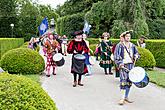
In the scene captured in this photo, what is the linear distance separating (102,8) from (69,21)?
16205 mm

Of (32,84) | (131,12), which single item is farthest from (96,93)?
(131,12)

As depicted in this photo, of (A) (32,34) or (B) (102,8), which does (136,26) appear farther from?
(A) (32,34)

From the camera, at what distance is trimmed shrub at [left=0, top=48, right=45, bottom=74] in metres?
12.6

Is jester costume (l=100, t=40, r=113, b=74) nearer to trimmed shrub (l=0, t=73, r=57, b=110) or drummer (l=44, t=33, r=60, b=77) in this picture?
drummer (l=44, t=33, r=60, b=77)

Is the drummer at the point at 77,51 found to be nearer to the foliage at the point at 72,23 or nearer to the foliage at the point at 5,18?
the foliage at the point at 72,23

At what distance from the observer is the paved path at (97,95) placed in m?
7.60

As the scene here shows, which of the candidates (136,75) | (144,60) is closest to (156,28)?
(144,60)

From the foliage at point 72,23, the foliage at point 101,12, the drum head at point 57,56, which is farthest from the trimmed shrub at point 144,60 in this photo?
the foliage at point 72,23

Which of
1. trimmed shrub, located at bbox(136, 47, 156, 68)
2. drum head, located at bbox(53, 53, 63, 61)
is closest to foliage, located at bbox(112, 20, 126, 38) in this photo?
trimmed shrub, located at bbox(136, 47, 156, 68)

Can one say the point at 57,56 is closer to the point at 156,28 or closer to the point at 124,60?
the point at 124,60

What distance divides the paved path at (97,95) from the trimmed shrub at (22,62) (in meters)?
1.00

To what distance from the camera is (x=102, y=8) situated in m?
28.5

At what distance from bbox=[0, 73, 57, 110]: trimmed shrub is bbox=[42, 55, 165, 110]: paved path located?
3.39 metres

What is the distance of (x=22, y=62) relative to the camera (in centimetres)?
1263
